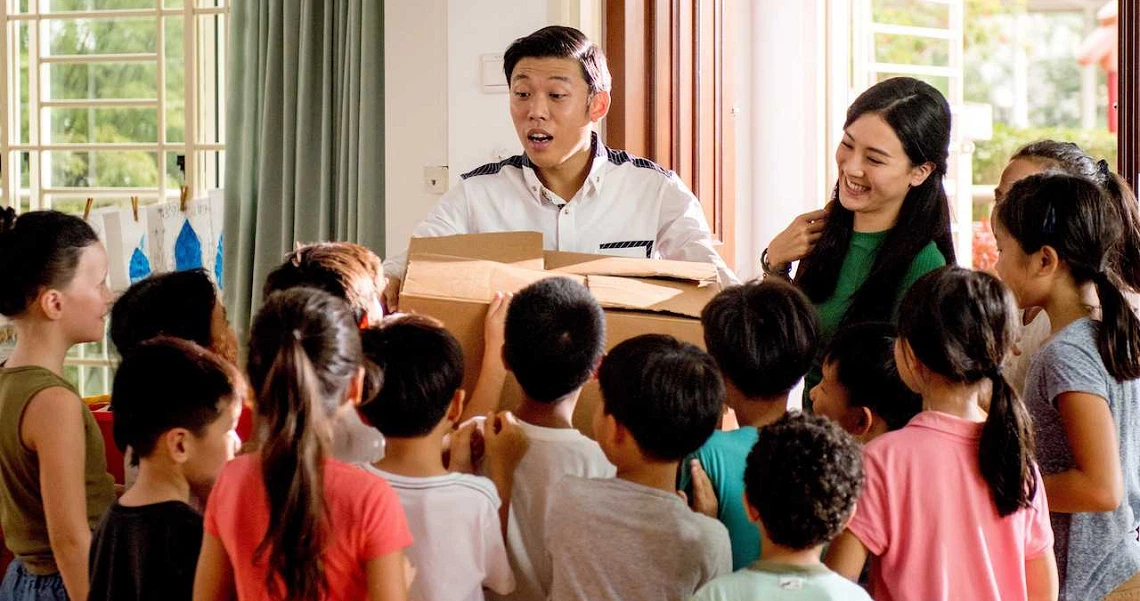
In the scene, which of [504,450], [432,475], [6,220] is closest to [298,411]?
[432,475]

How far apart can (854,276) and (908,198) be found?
153 mm

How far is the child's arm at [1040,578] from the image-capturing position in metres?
1.52

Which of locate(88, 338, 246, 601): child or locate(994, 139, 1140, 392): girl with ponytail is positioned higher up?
locate(994, 139, 1140, 392): girl with ponytail

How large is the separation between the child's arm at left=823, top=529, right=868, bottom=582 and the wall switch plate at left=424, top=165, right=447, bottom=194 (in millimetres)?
2398

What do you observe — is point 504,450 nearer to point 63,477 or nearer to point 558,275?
point 558,275

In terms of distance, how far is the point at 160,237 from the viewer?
4023 millimetres

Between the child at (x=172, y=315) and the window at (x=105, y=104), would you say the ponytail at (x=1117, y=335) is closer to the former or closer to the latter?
the child at (x=172, y=315)

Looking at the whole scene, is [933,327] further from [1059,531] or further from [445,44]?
[445,44]

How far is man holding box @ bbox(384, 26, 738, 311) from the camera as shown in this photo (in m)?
2.27

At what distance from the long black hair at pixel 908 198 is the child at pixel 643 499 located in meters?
0.50

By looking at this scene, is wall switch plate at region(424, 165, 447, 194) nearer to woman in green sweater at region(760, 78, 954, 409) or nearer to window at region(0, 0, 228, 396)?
window at region(0, 0, 228, 396)

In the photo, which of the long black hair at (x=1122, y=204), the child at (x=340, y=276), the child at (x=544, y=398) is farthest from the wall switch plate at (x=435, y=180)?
the child at (x=544, y=398)

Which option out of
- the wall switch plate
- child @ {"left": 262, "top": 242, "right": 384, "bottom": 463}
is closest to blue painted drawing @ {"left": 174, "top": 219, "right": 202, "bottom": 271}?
the wall switch plate

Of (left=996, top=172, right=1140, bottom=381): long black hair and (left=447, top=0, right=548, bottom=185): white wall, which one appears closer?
(left=996, top=172, right=1140, bottom=381): long black hair
